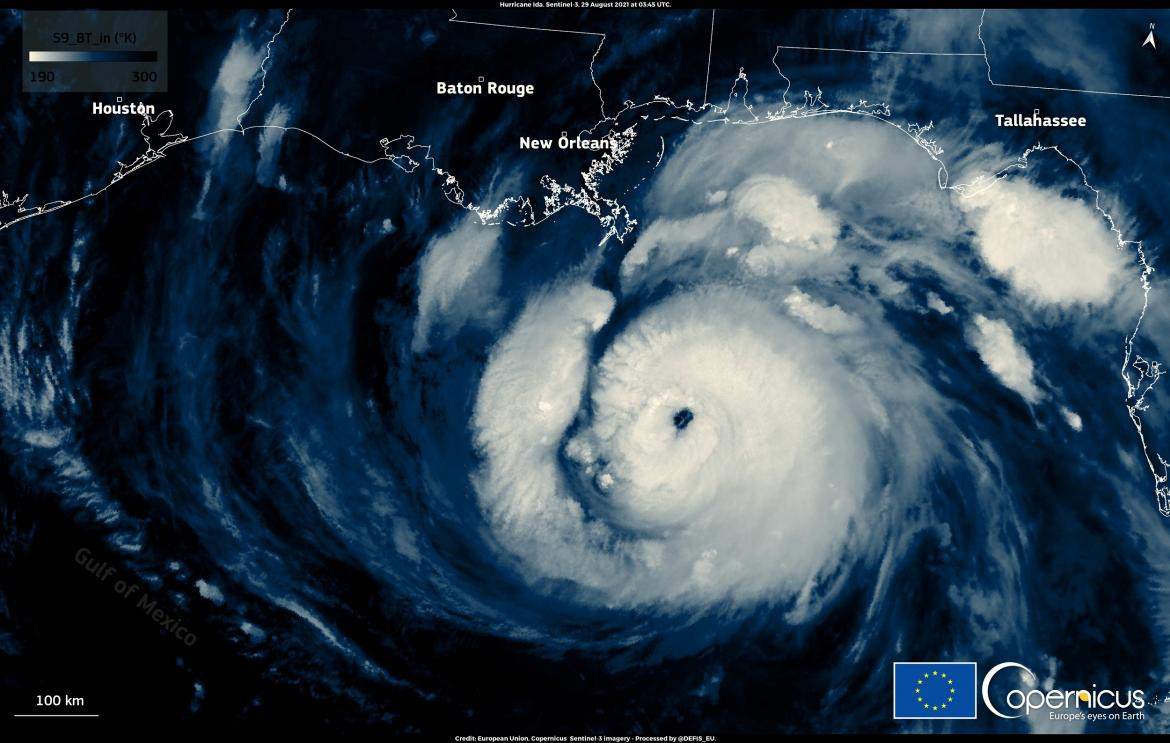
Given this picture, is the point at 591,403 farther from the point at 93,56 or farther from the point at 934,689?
the point at 93,56

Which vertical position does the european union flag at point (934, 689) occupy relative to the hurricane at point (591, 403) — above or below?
below

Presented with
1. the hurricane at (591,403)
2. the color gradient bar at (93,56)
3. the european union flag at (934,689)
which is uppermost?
the color gradient bar at (93,56)

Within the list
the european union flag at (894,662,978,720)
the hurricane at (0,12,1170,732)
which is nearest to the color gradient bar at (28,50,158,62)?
the hurricane at (0,12,1170,732)

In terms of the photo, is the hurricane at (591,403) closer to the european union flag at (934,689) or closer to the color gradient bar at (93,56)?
the european union flag at (934,689)

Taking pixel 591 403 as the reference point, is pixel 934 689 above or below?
below

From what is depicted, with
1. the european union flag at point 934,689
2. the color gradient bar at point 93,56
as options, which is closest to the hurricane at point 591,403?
→ the european union flag at point 934,689

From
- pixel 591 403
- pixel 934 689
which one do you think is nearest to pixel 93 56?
pixel 591 403
